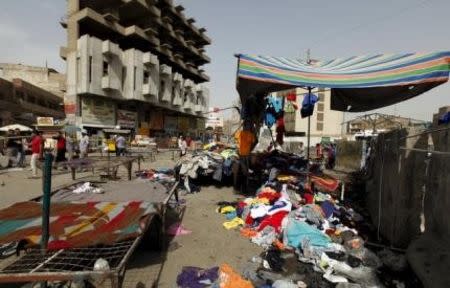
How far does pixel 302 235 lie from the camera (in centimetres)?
539

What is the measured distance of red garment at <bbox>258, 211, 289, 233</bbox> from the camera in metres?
6.13

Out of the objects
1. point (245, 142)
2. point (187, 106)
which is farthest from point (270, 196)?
point (187, 106)

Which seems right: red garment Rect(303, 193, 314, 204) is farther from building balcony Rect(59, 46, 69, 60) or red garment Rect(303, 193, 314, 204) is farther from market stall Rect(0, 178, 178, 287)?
building balcony Rect(59, 46, 69, 60)

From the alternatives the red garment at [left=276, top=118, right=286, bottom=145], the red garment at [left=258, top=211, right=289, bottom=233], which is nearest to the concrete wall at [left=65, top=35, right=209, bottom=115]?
the red garment at [left=276, top=118, right=286, bottom=145]

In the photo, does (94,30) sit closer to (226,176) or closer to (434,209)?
(226,176)

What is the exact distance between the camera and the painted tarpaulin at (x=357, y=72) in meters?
5.78

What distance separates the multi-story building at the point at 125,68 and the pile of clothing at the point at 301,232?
26.4 m

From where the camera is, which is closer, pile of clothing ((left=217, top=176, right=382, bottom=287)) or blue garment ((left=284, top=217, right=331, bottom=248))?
pile of clothing ((left=217, top=176, right=382, bottom=287))

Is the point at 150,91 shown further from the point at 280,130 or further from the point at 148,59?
the point at 280,130

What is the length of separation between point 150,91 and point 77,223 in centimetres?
3316

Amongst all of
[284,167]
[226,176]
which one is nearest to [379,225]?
[284,167]

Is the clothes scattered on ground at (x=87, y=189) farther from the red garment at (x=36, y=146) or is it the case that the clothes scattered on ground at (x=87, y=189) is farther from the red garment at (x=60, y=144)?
the red garment at (x=60, y=144)

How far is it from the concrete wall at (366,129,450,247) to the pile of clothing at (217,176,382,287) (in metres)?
0.67

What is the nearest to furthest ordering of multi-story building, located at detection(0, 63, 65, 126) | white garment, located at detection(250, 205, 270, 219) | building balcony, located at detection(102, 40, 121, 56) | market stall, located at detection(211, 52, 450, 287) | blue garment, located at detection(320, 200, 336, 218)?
market stall, located at detection(211, 52, 450, 287) → white garment, located at detection(250, 205, 270, 219) → blue garment, located at detection(320, 200, 336, 218) → building balcony, located at detection(102, 40, 121, 56) → multi-story building, located at detection(0, 63, 65, 126)
